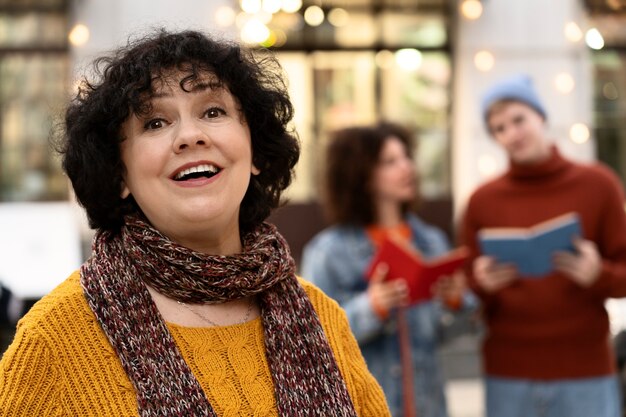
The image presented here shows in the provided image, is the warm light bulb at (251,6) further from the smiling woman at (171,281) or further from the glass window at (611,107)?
the smiling woman at (171,281)

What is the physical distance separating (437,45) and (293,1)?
1.40 metres

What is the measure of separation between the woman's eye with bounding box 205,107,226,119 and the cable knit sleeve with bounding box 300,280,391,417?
1.57 feet

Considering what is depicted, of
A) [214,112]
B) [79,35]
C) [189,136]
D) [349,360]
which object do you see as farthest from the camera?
[79,35]

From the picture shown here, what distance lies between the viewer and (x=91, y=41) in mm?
8430

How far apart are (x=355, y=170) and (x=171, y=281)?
7.87 ft

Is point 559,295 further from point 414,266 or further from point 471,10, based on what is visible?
point 471,10

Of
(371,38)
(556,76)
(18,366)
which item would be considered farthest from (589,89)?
(18,366)

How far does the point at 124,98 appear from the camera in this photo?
80.5 inches

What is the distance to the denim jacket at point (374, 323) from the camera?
4.06 meters

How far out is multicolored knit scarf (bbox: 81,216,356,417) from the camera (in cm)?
196

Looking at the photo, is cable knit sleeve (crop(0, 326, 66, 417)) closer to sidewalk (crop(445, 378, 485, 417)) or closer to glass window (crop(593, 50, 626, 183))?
sidewalk (crop(445, 378, 485, 417))


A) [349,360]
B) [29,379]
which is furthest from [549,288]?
[29,379]

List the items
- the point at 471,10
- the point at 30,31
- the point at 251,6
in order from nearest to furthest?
the point at 30,31
the point at 251,6
the point at 471,10

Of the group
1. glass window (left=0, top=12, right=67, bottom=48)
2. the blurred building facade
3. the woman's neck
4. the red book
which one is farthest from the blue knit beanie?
glass window (left=0, top=12, right=67, bottom=48)
